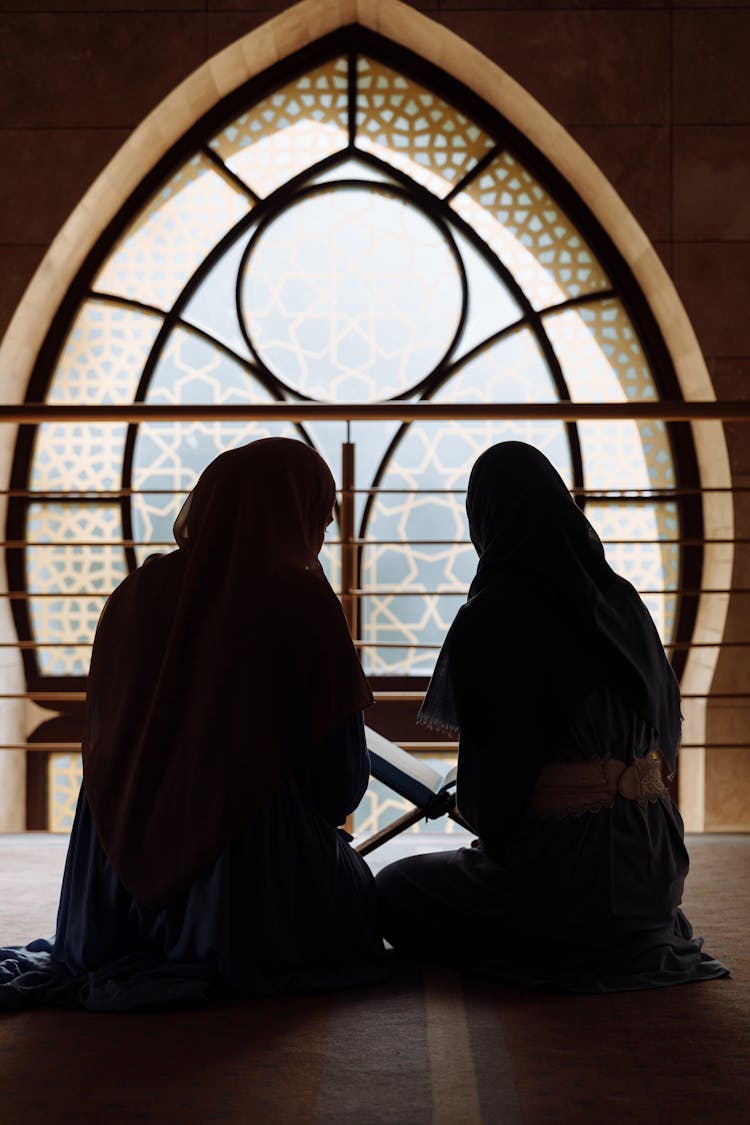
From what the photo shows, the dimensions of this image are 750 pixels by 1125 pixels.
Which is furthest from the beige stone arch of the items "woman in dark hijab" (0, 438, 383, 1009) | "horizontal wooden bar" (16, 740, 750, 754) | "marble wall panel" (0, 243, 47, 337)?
"woman in dark hijab" (0, 438, 383, 1009)

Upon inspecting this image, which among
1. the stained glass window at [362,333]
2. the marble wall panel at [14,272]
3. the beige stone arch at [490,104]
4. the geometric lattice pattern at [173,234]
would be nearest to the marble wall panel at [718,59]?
the beige stone arch at [490,104]

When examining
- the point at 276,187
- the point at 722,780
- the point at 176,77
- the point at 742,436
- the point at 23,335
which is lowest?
the point at 722,780

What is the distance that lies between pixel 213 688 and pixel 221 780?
159 millimetres

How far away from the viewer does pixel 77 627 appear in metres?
5.73

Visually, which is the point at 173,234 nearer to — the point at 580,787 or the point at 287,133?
the point at 287,133

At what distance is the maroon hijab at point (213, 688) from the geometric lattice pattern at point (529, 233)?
4032 mm

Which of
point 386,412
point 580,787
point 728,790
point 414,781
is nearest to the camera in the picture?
point 580,787

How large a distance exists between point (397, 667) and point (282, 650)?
12.4 ft

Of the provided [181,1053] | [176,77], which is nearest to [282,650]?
[181,1053]

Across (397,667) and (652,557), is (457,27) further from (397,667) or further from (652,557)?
(397,667)

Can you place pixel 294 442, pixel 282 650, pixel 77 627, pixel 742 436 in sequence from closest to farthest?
pixel 282 650
pixel 294 442
pixel 742 436
pixel 77 627

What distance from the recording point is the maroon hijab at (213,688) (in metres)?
1.97

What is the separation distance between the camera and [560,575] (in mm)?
2084

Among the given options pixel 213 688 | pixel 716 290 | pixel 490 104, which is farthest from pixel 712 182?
pixel 213 688
